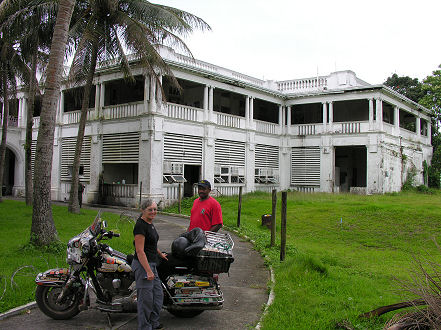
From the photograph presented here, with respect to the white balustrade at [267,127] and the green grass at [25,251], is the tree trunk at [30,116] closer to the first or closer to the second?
the green grass at [25,251]

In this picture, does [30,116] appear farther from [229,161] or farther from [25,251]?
[25,251]

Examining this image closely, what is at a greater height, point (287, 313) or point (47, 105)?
point (47, 105)

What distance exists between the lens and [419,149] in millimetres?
30656

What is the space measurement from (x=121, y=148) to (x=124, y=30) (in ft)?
20.9

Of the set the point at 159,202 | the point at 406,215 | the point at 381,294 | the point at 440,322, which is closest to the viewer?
the point at 440,322

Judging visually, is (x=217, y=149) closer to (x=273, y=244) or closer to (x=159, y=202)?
(x=159, y=202)

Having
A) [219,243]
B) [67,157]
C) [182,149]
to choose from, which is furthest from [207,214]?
[67,157]

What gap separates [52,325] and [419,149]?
30.7 metres

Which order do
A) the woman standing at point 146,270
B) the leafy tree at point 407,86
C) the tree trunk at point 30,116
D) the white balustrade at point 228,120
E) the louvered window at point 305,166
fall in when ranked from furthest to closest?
the leafy tree at point 407,86 < the louvered window at point 305,166 < the white balustrade at point 228,120 < the tree trunk at point 30,116 < the woman standing at point 146,270

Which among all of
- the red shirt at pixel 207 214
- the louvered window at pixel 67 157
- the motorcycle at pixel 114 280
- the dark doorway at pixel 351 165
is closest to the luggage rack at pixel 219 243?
the motorcycle at pixel 114 280

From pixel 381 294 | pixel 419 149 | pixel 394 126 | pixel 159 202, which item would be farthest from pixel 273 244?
pixel 419 149

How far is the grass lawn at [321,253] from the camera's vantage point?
18.7ft

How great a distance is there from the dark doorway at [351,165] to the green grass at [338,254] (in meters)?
12.6

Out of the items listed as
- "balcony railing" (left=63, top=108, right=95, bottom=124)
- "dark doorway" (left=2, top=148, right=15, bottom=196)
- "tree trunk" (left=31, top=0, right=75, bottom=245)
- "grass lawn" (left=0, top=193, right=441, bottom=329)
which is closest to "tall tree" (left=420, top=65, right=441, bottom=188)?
"grass lawn" (left=0, top=193, right=441, bottom=329)
